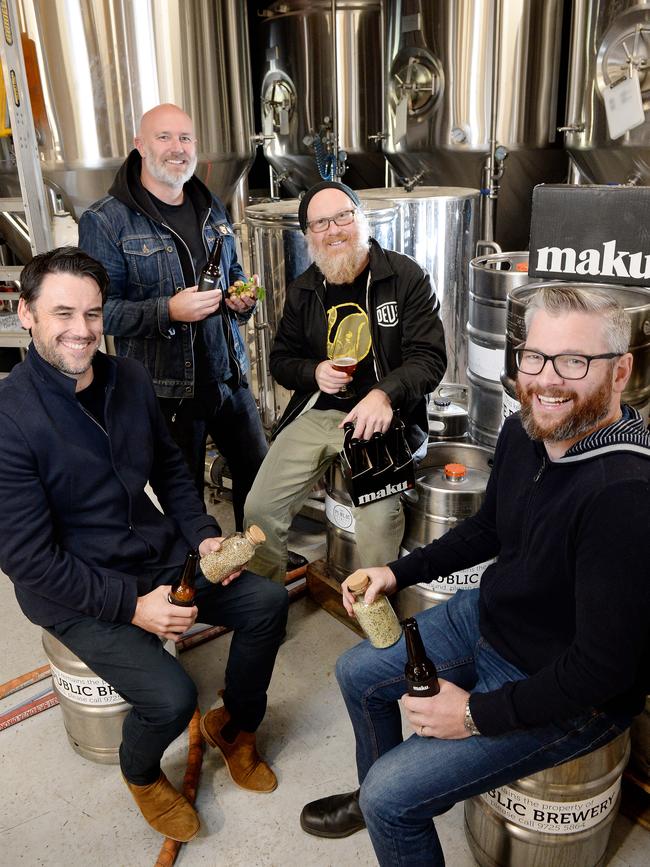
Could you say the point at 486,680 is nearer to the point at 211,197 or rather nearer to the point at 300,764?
the point at 300,764

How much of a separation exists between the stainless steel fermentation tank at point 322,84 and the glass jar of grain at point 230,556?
4.15 meters

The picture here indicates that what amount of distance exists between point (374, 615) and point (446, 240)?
2.89 m

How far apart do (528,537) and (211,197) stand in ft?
6.42

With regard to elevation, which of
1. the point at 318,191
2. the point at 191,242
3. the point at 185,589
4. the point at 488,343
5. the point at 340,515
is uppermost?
the point at 318,191

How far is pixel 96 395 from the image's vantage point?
6.50 ft

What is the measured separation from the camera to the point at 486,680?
1.63 metres

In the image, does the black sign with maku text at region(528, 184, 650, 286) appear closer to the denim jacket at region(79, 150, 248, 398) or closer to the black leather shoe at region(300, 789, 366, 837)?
the denim jacket at region(79, 150, 248, 398)

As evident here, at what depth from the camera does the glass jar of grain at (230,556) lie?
1.96 meters

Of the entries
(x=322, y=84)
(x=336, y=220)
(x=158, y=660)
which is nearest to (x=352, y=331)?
(x=336, y=220)

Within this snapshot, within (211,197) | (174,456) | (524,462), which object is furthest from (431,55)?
(524,462)

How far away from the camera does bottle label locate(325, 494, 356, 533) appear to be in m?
2.72

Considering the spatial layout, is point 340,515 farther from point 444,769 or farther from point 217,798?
point 444,769

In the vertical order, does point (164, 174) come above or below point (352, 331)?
above

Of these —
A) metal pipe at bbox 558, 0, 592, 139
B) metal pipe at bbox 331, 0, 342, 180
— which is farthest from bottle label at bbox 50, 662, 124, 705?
metal pipe at bbox 331, 0, 342, 180
